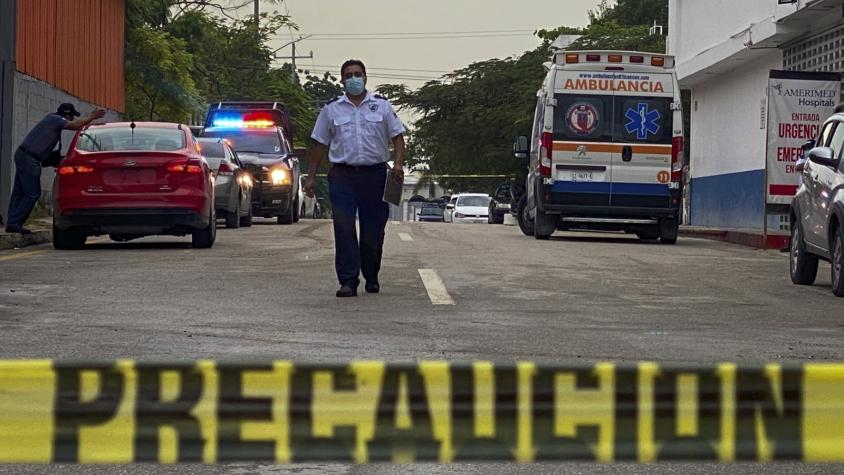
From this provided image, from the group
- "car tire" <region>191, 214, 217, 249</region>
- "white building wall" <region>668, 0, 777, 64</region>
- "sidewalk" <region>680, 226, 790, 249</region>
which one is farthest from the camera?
"white building wall" <region>668, 0, 777, 64</region>

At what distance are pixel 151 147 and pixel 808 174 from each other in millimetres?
7277

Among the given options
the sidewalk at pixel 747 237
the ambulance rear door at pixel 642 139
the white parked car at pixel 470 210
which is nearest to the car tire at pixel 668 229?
the ambulance rear door at pixel 642 139

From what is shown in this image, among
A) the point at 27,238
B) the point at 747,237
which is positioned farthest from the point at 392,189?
the point at 747,237

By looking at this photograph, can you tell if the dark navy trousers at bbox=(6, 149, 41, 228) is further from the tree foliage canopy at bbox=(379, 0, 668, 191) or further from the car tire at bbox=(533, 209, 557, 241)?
the tree foliage canopy at bbox=(379, 0, 668, 191)

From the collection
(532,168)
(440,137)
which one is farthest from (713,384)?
(440,137)

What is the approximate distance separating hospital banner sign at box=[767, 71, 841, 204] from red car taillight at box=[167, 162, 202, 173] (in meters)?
8.82

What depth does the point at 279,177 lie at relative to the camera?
26.3 meters

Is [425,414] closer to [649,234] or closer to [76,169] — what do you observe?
[76,169]

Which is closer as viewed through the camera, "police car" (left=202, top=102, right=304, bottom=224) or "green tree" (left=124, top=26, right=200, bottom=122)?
"police car" (left=202, top=102, right=304, bottom=224)

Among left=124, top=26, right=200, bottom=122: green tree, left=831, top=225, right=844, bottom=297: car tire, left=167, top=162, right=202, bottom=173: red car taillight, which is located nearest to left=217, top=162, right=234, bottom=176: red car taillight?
left=167, top=162, right=202, bottom=173: red car taillight

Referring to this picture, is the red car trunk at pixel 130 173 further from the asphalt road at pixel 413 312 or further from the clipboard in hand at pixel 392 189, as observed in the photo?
the clipboard in hand at pixel 392 189

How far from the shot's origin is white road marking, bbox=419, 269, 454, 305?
34.8 feet

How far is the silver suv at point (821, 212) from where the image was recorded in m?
12.0

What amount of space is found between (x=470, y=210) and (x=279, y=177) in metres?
23.5
